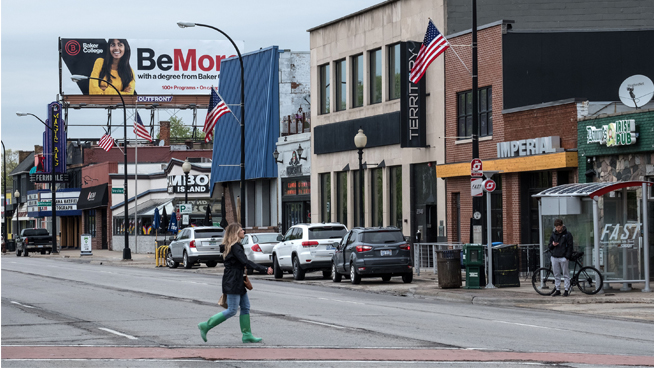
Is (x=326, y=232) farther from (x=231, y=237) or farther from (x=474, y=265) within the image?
(x=231, y=237)

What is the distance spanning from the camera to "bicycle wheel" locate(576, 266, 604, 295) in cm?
2250

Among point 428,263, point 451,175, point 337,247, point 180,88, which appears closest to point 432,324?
point 337,247

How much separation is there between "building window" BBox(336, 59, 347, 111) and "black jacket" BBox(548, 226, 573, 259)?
21.7 meters

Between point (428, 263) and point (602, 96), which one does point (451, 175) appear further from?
point (602, 96)

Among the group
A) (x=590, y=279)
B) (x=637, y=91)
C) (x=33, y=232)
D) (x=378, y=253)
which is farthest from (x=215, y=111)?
(x=33, y=232)

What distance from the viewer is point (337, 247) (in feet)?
95.6

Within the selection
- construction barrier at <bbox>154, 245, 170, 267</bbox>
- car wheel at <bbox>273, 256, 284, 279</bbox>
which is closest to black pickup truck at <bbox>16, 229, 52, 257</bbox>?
construction barrier at <bbox>154, 245, 170, 267</bbox>

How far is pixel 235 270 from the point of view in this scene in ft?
44.3

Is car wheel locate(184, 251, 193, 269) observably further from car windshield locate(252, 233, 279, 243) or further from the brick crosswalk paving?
the brick crosswalk paving

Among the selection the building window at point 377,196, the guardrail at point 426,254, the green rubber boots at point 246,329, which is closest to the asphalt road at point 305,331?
the green rubber boots at point 246,329

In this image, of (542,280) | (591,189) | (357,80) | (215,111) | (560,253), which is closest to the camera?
(560,253)

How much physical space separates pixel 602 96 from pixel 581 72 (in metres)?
1.03

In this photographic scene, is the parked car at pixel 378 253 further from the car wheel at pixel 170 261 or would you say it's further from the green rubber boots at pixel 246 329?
the car wheel at pixel 170 261

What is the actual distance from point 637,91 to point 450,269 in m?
6.97
